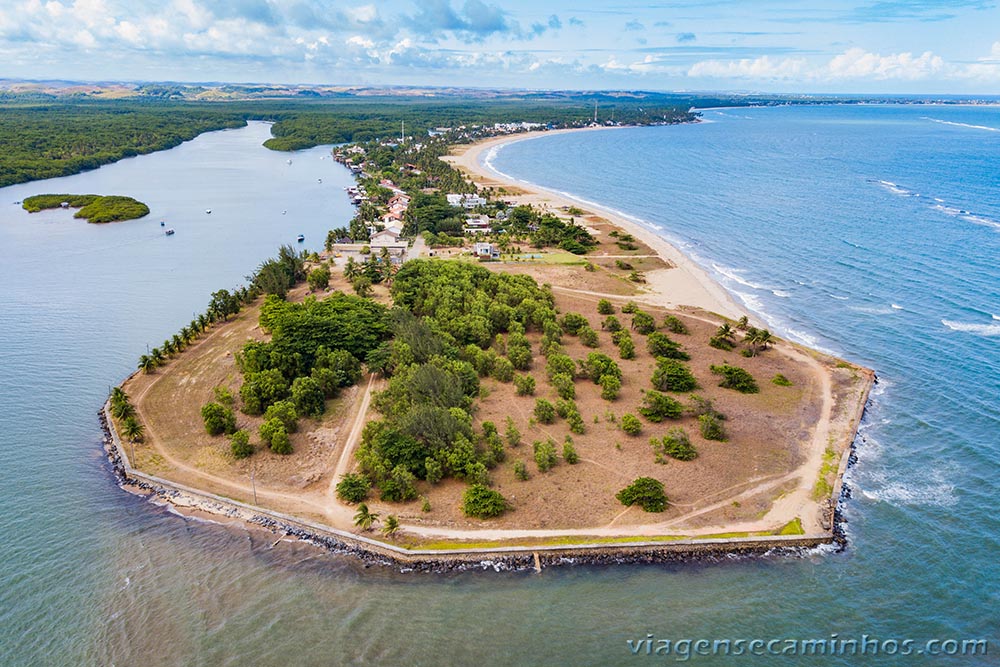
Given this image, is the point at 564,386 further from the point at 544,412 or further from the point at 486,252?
the point at 486,252

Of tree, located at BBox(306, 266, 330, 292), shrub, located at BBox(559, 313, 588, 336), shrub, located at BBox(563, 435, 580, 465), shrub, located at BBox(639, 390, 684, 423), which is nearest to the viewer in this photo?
shrub, located at BBox(563, 435, 580, 465)

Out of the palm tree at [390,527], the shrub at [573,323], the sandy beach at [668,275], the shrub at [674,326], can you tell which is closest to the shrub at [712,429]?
the shrub at [674,326]

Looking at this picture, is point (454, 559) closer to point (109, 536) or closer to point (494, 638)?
point (494, 638)

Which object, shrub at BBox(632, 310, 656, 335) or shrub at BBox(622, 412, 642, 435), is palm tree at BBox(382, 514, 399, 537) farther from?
shrub at BBox(632, 310, 656, 335)

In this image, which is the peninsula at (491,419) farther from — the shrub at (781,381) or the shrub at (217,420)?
the shrub at (781,381)

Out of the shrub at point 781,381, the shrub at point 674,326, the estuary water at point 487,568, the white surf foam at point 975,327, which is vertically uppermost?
the white surf foam at point 975,327

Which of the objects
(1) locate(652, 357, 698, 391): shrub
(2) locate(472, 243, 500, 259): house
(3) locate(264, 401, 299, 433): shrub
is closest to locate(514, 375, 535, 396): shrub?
(1) locate(652, 357, 698, 391): shrub

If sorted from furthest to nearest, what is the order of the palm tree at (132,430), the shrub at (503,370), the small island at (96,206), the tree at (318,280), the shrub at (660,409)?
1. the small island at (96,206)
2. the tree at (318,280)
3. the shrub at (503,370)
4. the shrub at (660,409)
5. the palm tree at (132,430)
